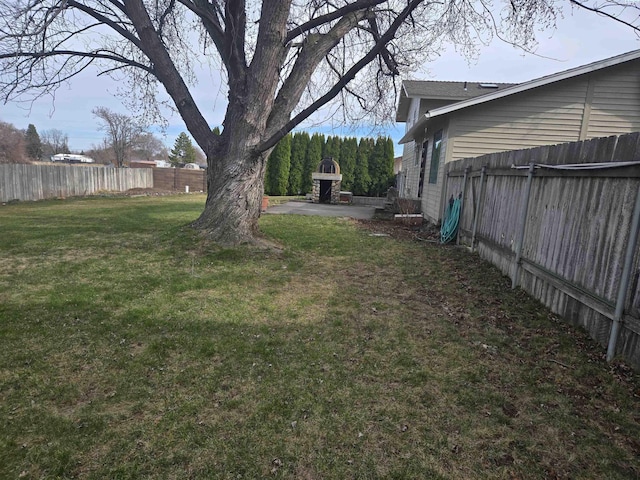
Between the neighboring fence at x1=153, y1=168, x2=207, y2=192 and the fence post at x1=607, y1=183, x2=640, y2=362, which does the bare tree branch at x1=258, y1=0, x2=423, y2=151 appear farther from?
the neighboring fence at x1=153, y1=168, x2=207, y2=192

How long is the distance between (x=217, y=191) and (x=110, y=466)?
5.42 meters

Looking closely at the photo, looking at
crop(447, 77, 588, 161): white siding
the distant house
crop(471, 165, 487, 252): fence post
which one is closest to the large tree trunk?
crop(471, 165, 487, 252): fence post

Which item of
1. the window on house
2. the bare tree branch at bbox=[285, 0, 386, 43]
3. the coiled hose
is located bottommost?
the coiled hose

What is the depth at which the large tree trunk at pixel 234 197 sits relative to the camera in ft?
22.0

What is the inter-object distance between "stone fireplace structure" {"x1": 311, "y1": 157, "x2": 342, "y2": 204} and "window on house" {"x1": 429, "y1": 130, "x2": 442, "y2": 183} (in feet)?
28.3

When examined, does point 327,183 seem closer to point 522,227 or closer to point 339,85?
point 339,85

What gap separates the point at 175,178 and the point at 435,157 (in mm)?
22897

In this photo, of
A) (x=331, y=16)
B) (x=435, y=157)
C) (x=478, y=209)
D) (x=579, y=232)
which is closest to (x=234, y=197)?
(x=331, y=16)

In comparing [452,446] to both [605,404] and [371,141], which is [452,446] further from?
[371,141]

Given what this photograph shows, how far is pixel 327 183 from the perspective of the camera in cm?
2095

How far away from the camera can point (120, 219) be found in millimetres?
11125

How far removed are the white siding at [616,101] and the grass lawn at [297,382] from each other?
7.47 metres

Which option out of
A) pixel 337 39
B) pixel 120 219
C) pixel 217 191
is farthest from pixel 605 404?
pixel 120 219

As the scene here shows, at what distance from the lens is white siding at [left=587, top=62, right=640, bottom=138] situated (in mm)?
9289
